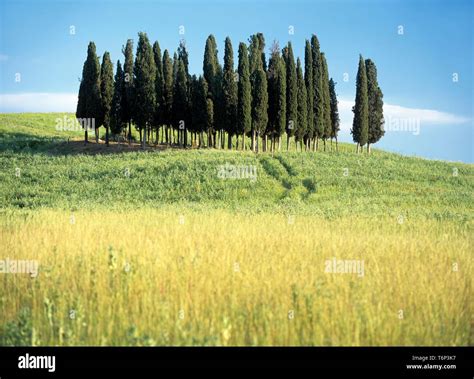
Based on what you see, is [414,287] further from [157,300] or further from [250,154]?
[250,154]

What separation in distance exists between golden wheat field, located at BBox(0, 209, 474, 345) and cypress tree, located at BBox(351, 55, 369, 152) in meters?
46.1

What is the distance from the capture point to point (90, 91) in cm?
5378

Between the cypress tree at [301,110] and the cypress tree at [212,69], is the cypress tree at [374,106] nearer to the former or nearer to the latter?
the cypress tree at [301,110]

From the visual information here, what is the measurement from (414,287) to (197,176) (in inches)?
1178

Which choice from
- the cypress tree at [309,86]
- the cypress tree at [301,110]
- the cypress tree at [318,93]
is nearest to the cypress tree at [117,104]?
the cypress tree at [301,110]

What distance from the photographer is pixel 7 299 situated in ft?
24.5

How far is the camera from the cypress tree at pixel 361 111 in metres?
55.5

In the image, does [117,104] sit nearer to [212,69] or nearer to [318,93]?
[212,69]

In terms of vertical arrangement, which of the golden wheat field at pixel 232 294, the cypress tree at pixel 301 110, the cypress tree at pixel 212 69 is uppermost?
the cypress tree at pixel 212 69

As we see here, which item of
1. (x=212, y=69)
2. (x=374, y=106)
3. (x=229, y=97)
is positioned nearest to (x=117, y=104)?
(x=212, y=69)
